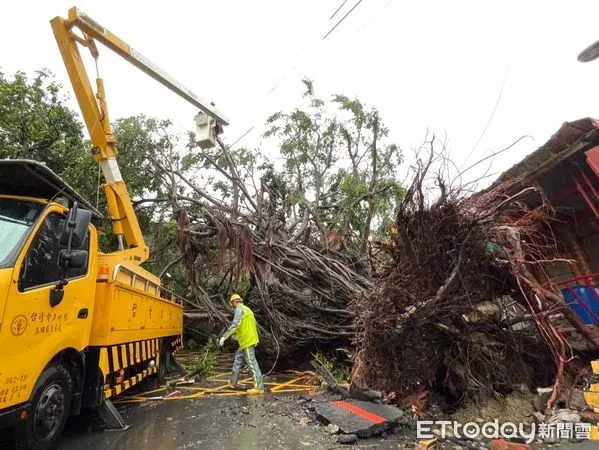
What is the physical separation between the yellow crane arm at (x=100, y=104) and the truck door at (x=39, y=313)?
2.77 m

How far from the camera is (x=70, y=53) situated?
6.76 m

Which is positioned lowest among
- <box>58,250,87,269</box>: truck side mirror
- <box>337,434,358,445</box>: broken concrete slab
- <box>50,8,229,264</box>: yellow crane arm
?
<box>337,434,358,445</box>: broken concrete slab

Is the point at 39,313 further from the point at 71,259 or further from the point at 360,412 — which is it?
the point at 360,412

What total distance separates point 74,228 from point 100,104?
438 cm

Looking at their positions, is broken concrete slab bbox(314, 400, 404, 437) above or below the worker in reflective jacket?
below

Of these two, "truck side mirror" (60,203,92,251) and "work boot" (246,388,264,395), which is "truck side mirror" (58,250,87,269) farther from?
"work boot" (246,388,264,395)

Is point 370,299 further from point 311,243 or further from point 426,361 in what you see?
point 311,243

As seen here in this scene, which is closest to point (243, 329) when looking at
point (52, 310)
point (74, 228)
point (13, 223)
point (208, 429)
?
point (208, 429)

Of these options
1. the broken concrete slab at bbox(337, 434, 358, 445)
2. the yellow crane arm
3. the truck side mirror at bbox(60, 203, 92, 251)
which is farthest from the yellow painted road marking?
the truck side mirror at bbox(60, 203, 92, 251)

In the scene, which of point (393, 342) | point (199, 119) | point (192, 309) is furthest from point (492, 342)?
point (192, 309)

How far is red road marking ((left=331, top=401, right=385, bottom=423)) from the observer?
438 centimetres

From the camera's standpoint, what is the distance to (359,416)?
452cm

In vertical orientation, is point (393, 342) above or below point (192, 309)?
below

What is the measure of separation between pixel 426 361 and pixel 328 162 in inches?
371
